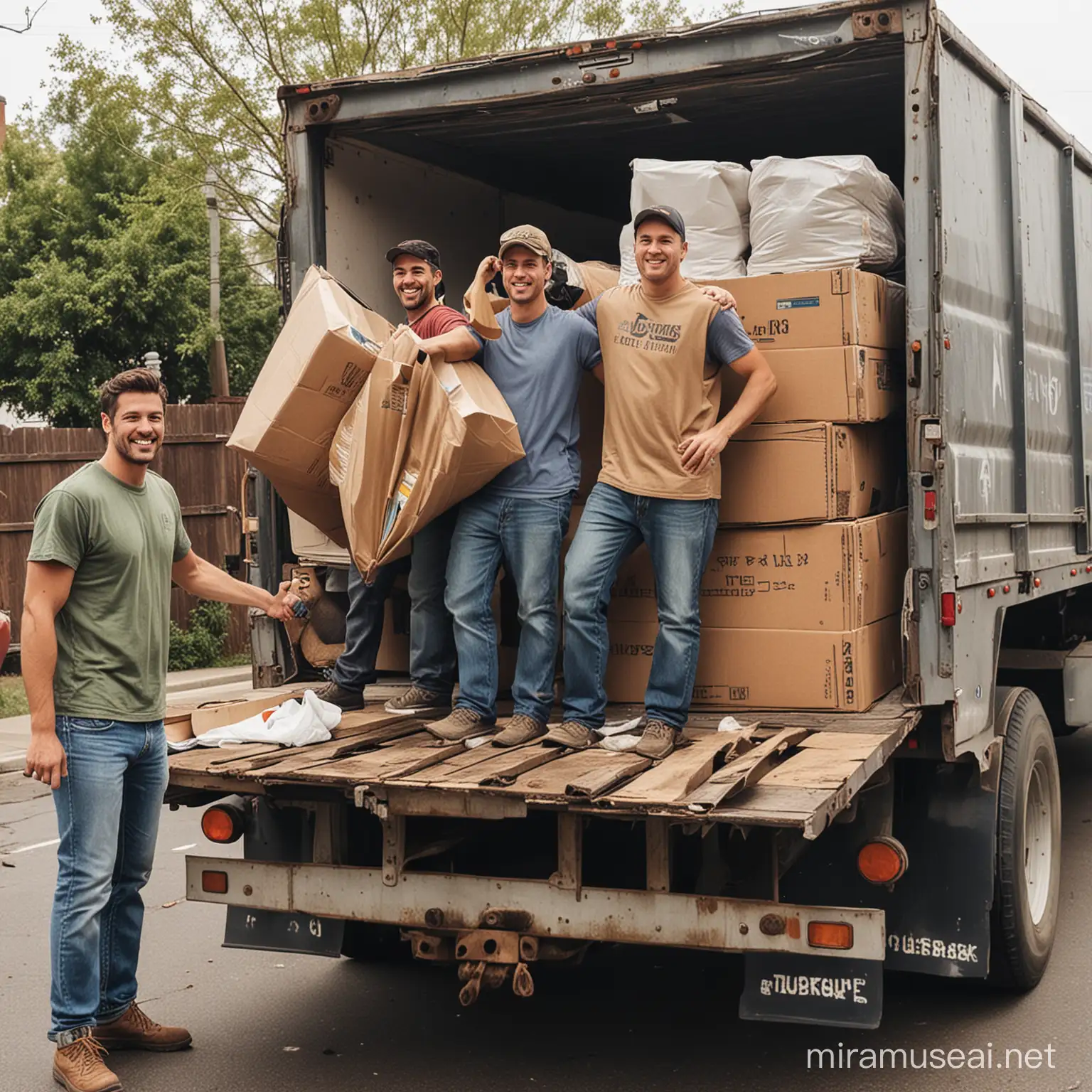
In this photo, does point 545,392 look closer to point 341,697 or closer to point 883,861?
point 341,697

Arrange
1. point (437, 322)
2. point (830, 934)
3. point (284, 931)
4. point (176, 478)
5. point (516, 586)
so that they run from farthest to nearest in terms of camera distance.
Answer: point (176, 478) → point (437, 322) → point (516, 586) → point (284, 931) → point (830, 934)

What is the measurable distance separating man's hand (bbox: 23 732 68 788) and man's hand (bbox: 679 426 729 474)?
2027 millimetres

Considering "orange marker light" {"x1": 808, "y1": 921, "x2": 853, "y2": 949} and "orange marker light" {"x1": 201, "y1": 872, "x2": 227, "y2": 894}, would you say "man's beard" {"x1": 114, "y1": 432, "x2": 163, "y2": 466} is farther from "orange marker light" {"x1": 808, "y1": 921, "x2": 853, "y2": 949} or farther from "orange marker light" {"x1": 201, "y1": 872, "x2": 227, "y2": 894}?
"orange marker light" {"x1": 808, "y1": 921, "x2": 853, "y2": 949}

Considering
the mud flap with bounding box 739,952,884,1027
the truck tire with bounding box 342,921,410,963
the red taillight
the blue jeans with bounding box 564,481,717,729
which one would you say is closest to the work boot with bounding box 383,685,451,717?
the blue jeans with bounding box 564,481,717,729

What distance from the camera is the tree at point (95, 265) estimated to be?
23547 millimetres

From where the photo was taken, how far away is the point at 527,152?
6.45 metres

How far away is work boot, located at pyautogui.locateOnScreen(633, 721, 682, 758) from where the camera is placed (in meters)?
4.15

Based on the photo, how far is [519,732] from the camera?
14.6ft

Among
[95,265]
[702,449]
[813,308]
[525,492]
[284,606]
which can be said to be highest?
[95,265]

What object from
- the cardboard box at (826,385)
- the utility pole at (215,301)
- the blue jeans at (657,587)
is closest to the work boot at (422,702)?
the blue jeans at (657,587)

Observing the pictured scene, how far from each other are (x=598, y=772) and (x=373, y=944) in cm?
183

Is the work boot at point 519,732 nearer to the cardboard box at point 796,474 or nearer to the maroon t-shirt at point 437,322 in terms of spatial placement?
the cardboard box at point 796,474

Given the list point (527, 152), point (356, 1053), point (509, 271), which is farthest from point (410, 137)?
point (356, 1053)

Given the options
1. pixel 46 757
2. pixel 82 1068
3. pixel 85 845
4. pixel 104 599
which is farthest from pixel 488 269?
pixel 82 1068
